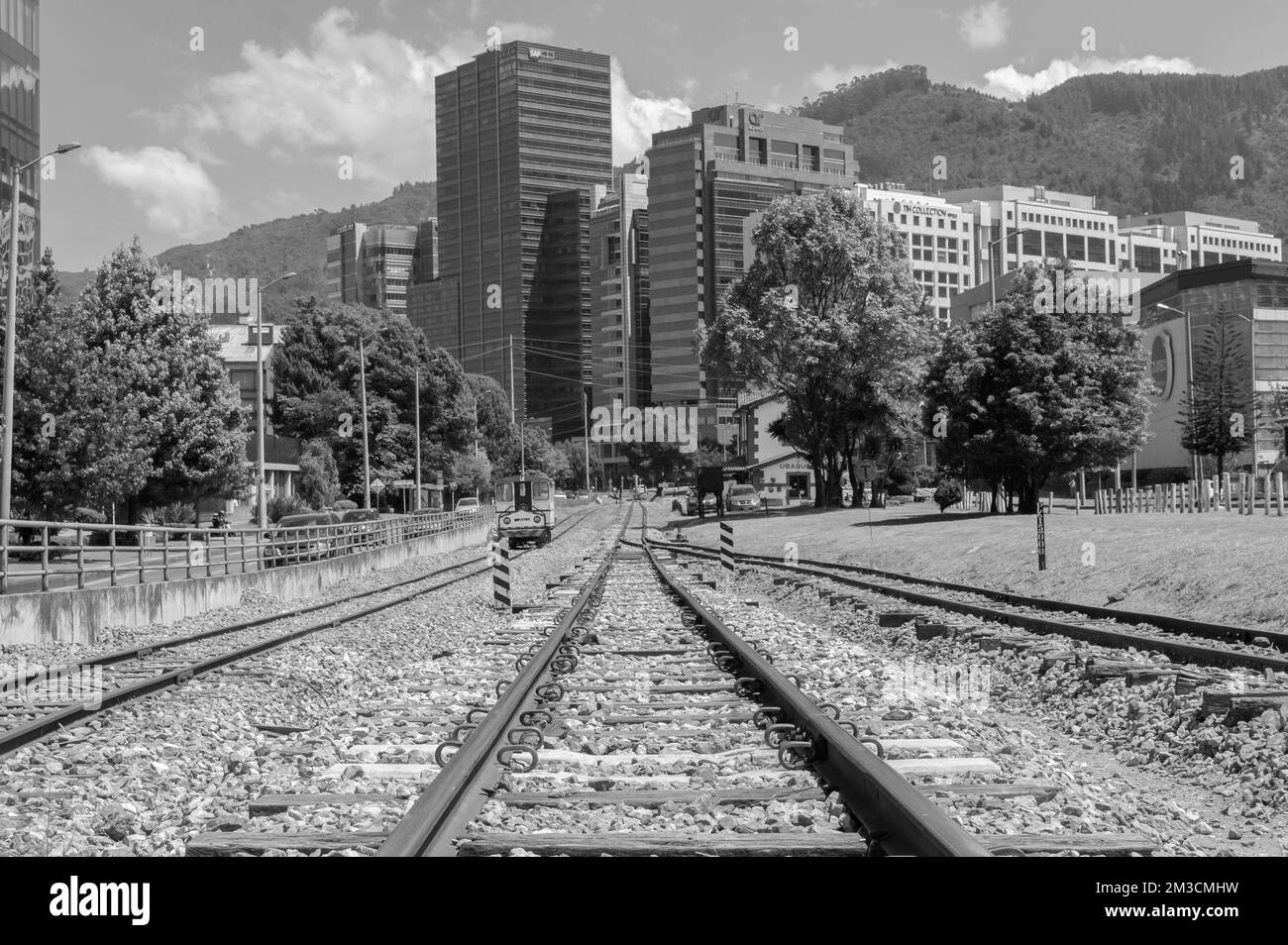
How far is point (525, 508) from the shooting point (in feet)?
172

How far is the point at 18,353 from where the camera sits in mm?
37062

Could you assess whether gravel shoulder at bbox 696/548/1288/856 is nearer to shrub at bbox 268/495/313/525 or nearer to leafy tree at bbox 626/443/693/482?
shrub at bbox 268/495/313/525

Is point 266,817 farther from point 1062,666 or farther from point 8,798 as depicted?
point 1062,666

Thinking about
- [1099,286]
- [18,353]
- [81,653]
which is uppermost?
[1099,286]

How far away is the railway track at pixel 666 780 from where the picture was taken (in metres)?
5.28

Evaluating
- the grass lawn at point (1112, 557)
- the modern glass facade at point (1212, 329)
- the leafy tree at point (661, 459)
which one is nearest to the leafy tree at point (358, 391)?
the grass lawn at point (1112, 557)

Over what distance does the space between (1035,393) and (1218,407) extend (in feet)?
85.5

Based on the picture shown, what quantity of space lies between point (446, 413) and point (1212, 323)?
174 feet

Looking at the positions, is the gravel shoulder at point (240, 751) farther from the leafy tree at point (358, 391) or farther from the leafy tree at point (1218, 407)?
the leafy tree at point (358, 391)

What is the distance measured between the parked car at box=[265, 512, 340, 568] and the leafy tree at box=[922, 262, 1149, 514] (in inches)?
867

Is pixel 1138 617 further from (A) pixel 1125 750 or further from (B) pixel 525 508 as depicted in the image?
(B) pixel 525 508

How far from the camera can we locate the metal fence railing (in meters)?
19.3

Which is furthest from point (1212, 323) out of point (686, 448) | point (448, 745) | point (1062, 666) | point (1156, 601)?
point (686, 448)

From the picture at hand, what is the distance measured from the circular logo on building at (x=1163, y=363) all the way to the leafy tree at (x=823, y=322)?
34.5 meters
